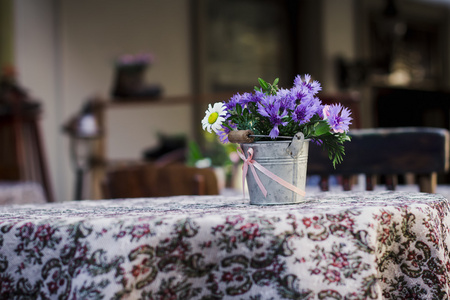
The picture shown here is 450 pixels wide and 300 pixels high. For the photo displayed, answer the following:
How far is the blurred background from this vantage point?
18.2 ft

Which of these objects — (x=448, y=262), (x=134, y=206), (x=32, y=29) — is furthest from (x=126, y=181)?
(x=32, y=29)

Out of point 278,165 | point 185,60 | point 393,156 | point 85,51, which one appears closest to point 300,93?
point 278,165

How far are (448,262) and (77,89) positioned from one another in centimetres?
513

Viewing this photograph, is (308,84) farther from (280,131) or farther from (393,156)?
(393,156)

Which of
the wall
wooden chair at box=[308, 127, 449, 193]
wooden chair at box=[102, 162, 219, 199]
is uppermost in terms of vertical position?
the wall

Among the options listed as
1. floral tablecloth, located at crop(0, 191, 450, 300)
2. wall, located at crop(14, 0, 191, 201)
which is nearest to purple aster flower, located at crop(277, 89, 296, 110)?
floral tablecloth, located at crop(0, 191, 450, 300)

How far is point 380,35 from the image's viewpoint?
7.70m

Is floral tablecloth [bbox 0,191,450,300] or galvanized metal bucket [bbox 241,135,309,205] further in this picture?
galvanized metal bucket [bbox 241,135,309,205]

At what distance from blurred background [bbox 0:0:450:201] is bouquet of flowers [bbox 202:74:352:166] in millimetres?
2676

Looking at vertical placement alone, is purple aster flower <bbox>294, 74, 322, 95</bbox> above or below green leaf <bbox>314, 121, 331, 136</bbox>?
above

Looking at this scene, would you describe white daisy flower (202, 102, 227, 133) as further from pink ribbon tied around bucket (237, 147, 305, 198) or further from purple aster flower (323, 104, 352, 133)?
purple aster flower (323, 104, 352, 133)

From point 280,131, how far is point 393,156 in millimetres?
860

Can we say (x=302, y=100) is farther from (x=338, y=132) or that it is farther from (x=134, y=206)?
(x=134, y=206)

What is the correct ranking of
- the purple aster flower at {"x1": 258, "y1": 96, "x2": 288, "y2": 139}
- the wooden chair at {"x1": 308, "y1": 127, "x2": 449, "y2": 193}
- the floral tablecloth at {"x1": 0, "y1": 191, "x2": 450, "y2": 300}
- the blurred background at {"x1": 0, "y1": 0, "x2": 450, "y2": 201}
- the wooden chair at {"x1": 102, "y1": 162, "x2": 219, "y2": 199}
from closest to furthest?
the floral tablecloth at {"x1": 0, "y1": 191, "x2": 450, "y2": 300}
the purple aster flower at {"x1": 258, "y1": 96, "x2": 288, "y2": 139}
the wooden chair at {"x1": 308, "y1": 127, "x2": 449, "y2": 193}
the wooden chair at {"x1": 102, "y1": 162, "x2": 219, "y2": 199}
the blurred background at {"x1": 0, "y1": 0, "x2": 450, "y2": 201}
